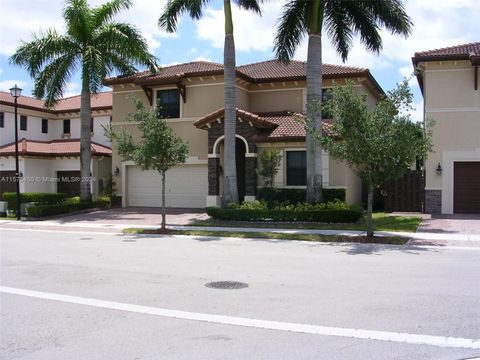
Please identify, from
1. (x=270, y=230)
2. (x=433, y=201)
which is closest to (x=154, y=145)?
(x=270, y=230)

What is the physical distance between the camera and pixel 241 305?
25.7 feet

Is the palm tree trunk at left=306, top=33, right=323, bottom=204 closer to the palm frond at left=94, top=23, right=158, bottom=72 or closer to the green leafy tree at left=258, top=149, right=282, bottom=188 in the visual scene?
the green leafy tree at left=258, top=149, right=282, bottom=188

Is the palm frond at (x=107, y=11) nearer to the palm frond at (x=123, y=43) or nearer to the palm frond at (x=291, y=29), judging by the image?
the palm frond at (x=123, y=43)

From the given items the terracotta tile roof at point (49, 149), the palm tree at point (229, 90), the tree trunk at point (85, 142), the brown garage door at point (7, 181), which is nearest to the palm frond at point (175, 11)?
the palm tree at point (229, 90)

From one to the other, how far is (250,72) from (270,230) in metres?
13.5

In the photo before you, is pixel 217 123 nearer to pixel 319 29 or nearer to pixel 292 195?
pixel 292 195

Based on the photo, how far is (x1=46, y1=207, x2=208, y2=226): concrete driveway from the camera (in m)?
23.2

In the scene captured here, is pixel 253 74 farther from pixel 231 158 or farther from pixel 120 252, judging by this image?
pixel 120 252

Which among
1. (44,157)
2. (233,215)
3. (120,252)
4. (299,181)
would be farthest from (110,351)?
(44,157)

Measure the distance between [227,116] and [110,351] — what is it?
1754 centimetres

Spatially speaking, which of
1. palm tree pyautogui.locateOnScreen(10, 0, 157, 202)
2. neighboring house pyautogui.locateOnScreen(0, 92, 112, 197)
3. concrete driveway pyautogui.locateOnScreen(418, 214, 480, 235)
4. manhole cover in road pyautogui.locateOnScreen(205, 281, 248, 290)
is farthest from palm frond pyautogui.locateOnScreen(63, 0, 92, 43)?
manhole cover in road pyautogui.locateOnScreen(205, 281, 248, 290)

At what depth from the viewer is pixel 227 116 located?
2272cm

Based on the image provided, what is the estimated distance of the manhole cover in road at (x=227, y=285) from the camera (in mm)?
9141

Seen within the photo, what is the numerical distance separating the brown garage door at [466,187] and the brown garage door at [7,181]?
24.7 meters
